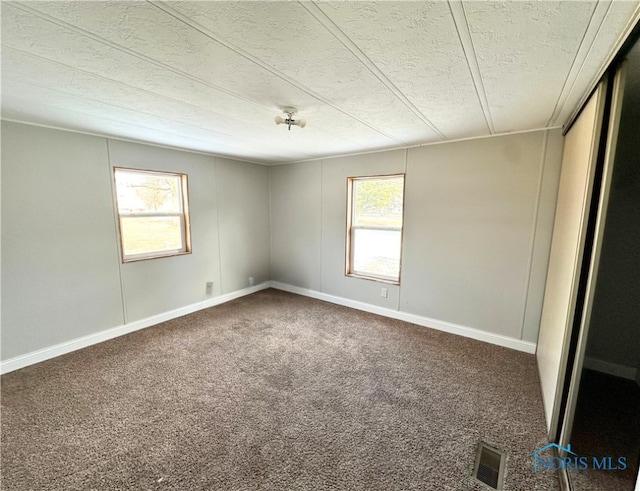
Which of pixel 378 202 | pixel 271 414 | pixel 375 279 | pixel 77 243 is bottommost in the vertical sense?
pixel 271 414

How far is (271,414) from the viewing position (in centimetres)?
196

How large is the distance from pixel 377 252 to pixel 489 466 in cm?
258

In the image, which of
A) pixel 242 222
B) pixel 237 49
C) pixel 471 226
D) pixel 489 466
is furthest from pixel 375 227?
pixel 237 49

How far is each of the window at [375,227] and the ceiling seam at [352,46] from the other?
166 centimetres

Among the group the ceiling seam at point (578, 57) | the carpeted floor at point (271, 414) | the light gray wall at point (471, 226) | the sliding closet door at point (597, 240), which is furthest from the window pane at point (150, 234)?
the sliding closet door at point (597, 240)

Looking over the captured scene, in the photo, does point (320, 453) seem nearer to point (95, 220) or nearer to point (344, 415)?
point (344, 415)

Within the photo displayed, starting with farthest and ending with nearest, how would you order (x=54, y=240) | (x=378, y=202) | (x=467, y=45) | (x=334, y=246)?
(x=334, y=246) < (x=378, y=202) < (x=54, y=240) < (x=467, y=45)

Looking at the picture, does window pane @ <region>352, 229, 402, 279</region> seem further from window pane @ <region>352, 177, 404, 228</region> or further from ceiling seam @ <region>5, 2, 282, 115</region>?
ceiling seam @ <region>5, 2, 282, 115</region>

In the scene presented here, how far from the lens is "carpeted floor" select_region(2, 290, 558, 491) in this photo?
59.7 inches

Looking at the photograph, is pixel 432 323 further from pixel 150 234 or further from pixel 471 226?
pixel 150 234

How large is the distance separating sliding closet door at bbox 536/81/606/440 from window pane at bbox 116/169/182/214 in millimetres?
4105

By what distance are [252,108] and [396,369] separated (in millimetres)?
2591

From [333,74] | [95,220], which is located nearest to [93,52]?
[333,74]

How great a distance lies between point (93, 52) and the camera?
1.33m
